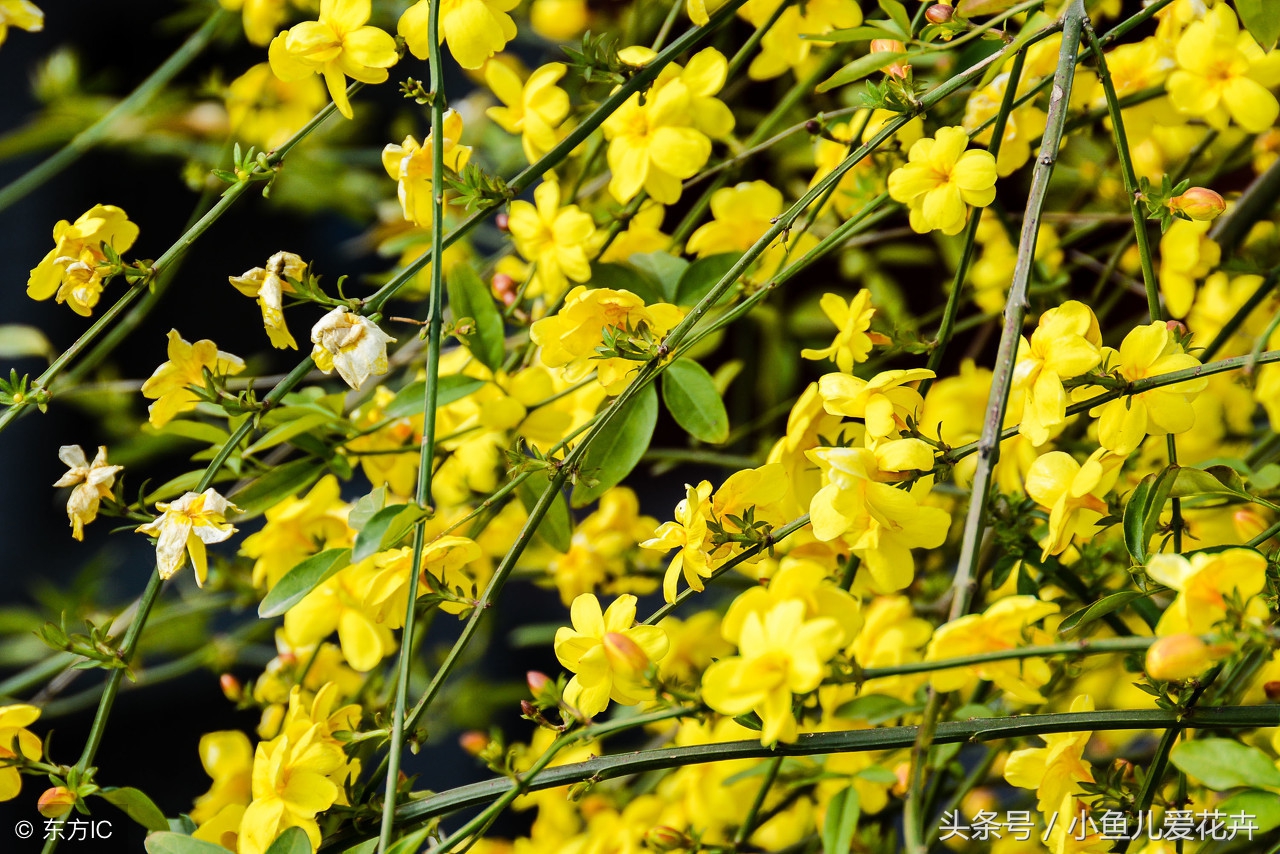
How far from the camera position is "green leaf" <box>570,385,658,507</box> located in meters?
0.57

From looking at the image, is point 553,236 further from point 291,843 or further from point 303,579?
point 291,843

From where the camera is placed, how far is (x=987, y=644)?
400 mm

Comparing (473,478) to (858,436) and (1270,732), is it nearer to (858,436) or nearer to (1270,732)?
(858,436)

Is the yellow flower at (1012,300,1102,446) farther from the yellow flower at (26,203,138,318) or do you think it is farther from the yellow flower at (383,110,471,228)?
the yellow flower at (26,203,138,318)

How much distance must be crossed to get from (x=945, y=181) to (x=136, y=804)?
20.8 inches

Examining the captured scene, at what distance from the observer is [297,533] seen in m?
0.71

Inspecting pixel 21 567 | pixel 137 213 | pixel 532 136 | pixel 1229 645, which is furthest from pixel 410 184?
pixel 21 567

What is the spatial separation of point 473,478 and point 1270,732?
593 mm

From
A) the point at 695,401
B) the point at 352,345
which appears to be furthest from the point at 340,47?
the point at 695,401

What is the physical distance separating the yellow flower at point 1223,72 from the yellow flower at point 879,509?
1.14 ft

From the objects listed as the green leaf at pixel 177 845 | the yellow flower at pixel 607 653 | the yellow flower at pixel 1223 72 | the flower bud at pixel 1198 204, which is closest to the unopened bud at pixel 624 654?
the yellow flower at pixel 607 653

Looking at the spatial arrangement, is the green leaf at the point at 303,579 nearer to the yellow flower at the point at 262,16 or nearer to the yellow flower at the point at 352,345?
the yellow flower at the point at 352,345

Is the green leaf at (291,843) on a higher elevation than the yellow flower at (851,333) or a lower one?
lower

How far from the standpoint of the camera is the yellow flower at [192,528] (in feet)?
1.75
